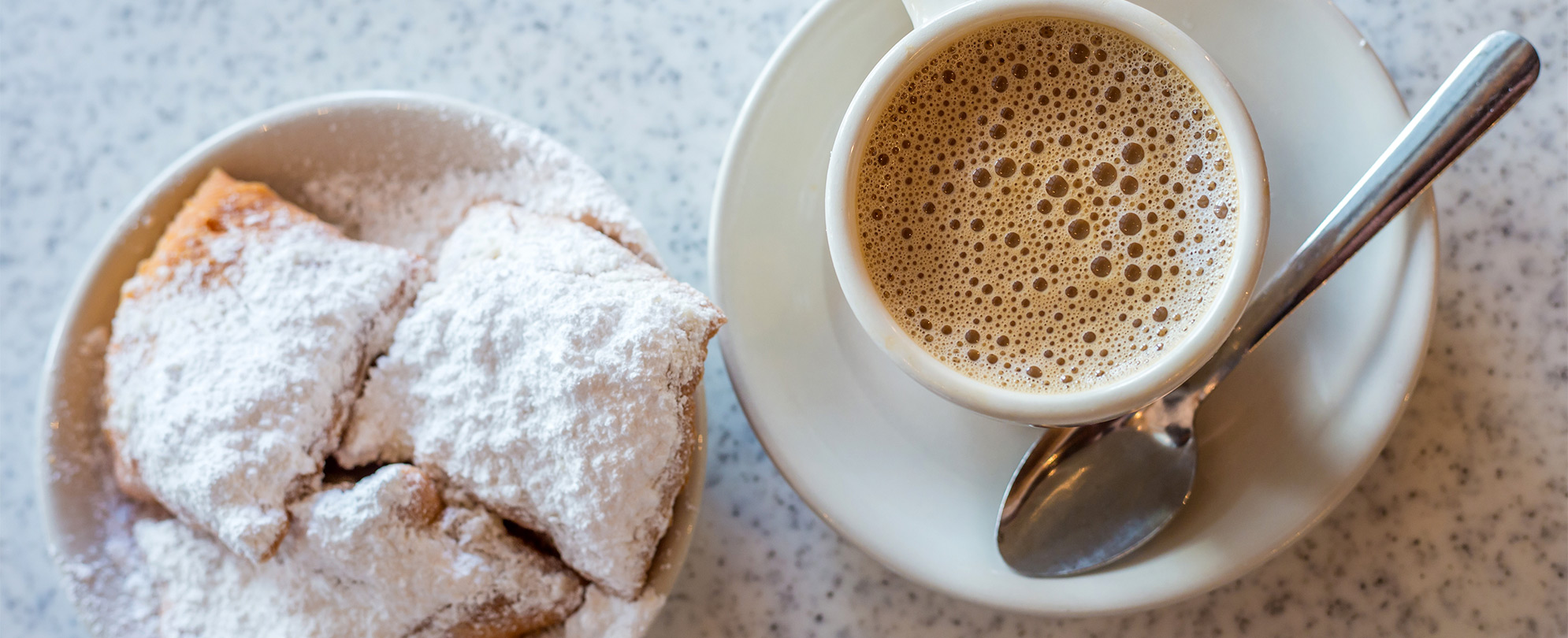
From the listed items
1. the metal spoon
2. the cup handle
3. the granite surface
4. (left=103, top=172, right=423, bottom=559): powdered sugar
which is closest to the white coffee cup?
the cup handle

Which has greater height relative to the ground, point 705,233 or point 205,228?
point 205,228

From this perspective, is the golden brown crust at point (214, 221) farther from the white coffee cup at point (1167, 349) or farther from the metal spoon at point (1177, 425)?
the metal spoon at point (1177, 425)

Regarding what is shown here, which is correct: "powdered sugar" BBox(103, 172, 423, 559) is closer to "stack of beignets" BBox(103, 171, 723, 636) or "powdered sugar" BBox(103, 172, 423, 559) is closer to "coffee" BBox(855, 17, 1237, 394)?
"stack of beignets" BBox(103, 171, 723, 636)

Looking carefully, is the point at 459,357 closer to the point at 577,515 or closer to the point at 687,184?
the point at 577,515

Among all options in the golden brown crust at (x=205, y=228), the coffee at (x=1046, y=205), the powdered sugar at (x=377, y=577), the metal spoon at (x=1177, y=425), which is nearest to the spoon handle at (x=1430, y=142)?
the metal spoon at (x=1177, y=425)

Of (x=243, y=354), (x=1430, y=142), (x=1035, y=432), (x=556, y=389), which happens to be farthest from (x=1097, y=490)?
(x=243, y=354)

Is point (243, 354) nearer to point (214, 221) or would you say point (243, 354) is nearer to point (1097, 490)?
point (214, 221)
